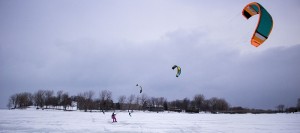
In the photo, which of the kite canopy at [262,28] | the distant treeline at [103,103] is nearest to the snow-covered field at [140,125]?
the kite canopy at [262,28]

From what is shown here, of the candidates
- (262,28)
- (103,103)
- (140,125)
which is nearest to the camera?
(262,28)

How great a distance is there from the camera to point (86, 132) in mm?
13312

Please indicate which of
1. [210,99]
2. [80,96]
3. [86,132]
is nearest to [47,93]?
[80,96]

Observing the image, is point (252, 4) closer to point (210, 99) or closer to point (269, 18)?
point (269, 18)

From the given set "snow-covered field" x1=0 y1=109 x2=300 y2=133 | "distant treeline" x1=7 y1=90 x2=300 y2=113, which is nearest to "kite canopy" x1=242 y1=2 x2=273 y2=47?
"snow-covered field" x1=0 y1=109 x2=300 y2=133

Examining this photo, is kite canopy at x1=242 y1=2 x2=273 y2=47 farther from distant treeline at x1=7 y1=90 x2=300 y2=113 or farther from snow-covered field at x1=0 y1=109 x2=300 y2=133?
distant treeline at x1=7 y1=90 x2=300 y2=113

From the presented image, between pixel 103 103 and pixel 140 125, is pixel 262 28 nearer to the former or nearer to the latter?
pixel 140 125

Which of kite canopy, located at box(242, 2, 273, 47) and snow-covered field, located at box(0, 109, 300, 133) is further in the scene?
snow-covered field, located at box(0, 109, 300, 133)

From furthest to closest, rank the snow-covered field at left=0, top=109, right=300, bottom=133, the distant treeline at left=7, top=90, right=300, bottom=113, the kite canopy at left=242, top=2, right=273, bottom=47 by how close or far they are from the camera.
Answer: the distant treeline at left=7, top=90, right=300, bottom=113 → the snow-covered field at left=0, top=109, right=300, bottom=133 → the kite canopy at left=242, top=2, right=273, bottom=47

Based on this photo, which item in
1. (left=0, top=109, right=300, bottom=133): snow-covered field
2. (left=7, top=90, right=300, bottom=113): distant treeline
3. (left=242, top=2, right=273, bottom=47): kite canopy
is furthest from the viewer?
(left=7, top=90, right=300, bottom=113): distant treeline

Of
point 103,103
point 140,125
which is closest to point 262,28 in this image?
point 140,125

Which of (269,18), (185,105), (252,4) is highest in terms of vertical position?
(252,4)

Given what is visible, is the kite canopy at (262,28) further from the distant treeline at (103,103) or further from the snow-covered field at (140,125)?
the distant treeline at (103,103)

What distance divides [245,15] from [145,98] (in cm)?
11650
